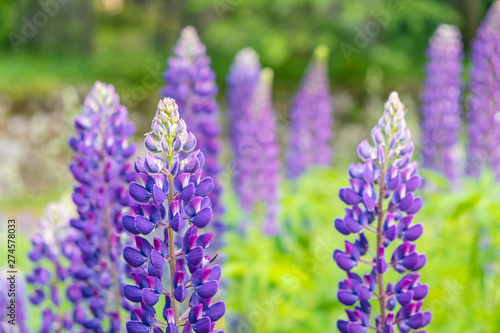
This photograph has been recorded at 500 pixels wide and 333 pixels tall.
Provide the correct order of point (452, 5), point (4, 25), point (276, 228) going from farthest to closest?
point (4, 25) → point (452, 5) → point (276, 228)

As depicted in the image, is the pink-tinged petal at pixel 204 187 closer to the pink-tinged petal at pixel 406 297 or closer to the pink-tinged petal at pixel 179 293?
the pink-tinged petal at pixel 179 293

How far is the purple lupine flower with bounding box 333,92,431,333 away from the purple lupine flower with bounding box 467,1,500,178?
2.36 metres

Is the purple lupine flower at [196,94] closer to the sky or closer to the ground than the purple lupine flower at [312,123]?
closer to the ground

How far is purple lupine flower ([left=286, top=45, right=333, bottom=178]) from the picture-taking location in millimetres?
5062

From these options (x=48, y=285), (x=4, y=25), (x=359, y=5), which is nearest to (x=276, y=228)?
(x=48, y=285)

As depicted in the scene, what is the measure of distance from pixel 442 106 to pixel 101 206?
2866 mm

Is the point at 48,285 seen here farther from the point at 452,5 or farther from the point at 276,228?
the point at 452,5

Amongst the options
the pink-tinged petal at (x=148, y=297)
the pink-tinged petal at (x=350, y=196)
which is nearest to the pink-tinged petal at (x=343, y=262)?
the pink-tinged petal at (x=350, y=196)

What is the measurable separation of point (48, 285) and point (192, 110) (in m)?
1.18

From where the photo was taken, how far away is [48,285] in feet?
8.10

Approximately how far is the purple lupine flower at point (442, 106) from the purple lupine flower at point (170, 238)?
308 cm

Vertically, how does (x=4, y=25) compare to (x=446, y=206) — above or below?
above

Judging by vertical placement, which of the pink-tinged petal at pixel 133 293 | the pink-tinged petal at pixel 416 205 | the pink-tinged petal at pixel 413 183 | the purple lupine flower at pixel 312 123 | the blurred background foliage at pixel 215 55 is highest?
the blurred background foliage at pixel 215 55

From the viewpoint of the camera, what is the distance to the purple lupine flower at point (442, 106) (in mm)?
4383
